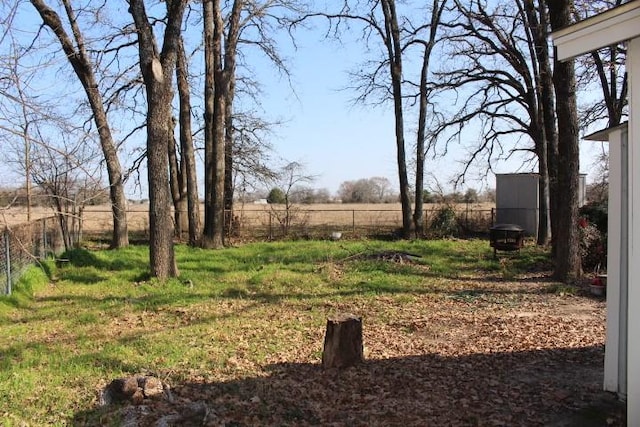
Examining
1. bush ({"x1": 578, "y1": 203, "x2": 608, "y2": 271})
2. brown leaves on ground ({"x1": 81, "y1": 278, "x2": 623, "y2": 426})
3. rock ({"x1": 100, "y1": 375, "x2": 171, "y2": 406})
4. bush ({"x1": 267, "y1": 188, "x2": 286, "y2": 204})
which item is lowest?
brown leaves on ground ({"x1": 81, "y1": 278, "x2": 623, "y2": 426})

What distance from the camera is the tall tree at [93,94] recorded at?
1427 centimetres

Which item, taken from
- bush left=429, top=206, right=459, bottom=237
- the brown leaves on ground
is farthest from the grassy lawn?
bush left=429, top=206, right=459, bottom=237

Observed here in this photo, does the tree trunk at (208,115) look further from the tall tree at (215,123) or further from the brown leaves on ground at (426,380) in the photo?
the brown leaves on ground at (426,380)

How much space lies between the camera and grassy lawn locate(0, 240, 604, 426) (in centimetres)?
539

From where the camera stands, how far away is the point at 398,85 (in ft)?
75.4

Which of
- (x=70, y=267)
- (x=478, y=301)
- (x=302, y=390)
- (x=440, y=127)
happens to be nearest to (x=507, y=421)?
(x=302, y=390)

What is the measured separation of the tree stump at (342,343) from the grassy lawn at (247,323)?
7.4 inches

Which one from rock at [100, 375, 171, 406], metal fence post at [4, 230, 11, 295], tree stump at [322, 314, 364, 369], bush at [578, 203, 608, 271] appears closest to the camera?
rock at [100, 375, 171, 406]

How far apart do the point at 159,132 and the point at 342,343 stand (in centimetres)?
717

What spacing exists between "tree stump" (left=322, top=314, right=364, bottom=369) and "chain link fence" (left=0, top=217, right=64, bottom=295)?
3.67 metres

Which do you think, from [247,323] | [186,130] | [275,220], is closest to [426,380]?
[247,323]

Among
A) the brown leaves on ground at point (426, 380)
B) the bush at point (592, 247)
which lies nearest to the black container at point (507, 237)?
the bush at point (592, 247)

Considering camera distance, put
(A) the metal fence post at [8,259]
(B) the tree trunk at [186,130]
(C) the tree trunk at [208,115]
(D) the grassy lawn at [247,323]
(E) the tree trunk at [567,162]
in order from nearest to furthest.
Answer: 1. (D) the grassy lawn at [247,323]
2. (A) the metal fence post at [8,259]
3. (E) the tree trunk at [567,162]
4. (C) the tree trunk at [208,115]
5. (B) the tree trunk at [186,130]

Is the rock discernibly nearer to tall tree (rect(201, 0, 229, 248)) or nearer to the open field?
tall tree (rect(201, 0, 229, 248))
